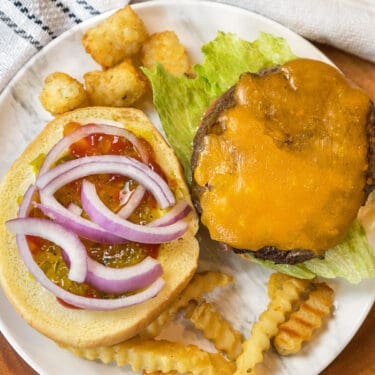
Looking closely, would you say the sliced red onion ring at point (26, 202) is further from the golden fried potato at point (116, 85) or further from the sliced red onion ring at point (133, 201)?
the golden fried potato at point (116, 85)

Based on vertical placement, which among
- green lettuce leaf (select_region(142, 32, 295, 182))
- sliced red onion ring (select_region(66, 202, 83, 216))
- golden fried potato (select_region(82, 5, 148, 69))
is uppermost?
golden fried potato (select_region(82, 5, 148, 69))

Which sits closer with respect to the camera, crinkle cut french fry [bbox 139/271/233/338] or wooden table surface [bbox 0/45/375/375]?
crinkle cut french fry [bbox 139/271/233/338]

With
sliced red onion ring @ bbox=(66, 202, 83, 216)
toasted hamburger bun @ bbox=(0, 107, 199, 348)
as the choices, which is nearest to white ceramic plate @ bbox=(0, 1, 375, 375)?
toasted hamburger bun @ bbox=(0, 107, 199, 348)

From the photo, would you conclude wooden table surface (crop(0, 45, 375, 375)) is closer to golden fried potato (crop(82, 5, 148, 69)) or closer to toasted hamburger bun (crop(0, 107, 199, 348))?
toasted hamburger bun (crop(0, 107, 199, 348))

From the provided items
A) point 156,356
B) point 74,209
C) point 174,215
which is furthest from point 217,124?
point 156,356

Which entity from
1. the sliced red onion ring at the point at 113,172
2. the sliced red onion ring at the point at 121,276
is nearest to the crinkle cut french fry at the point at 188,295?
the sliced red onion ring at the point at 121,276

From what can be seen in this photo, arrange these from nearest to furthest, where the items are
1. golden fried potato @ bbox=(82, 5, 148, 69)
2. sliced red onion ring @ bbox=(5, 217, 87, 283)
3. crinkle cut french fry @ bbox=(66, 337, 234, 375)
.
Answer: sliced red onion ring @ bbox=(5, 217, 87, 283), crinkle cut french fry @ bbox=(66, 337, 234, 375), golden fried potato @ bbox=(82, 5, 148, 69)

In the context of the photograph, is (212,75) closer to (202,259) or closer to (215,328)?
(202,259)
